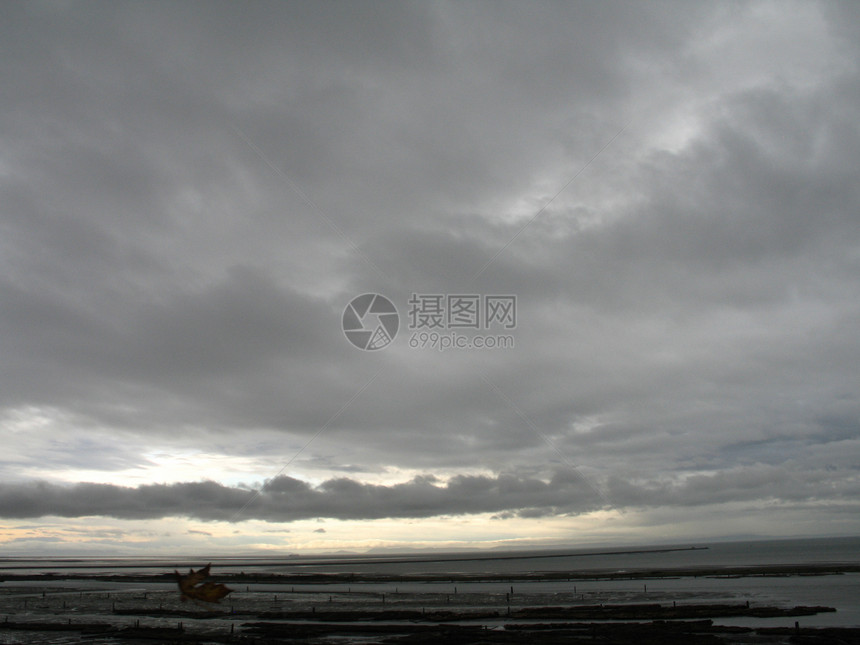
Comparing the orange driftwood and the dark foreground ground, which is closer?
the orange driftwood

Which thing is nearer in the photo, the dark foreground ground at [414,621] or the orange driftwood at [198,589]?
the orange driftwood at [198,589]

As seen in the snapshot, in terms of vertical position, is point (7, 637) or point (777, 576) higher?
point (7, 637)

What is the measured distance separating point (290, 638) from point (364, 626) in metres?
10.9

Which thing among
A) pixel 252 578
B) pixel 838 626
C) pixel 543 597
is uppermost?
pixel 838 626

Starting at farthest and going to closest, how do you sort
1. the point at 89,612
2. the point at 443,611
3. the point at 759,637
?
the point at 89,612, the point at 443,611, the point at 759,637

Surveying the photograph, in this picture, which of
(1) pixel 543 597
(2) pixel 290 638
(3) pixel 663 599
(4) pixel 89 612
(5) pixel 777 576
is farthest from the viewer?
(5) pixel 777 576

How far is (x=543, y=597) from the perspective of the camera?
98250 mm

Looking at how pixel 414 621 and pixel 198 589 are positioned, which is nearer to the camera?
pixel 198 589

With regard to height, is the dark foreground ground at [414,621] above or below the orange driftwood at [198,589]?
below

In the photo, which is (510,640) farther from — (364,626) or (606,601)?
(606,601)

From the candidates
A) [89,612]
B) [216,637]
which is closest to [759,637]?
[216,637]

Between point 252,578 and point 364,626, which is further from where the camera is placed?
point 252,578

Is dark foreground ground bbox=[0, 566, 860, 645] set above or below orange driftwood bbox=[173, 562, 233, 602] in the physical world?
below

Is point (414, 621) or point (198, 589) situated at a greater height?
point (198, 589)
